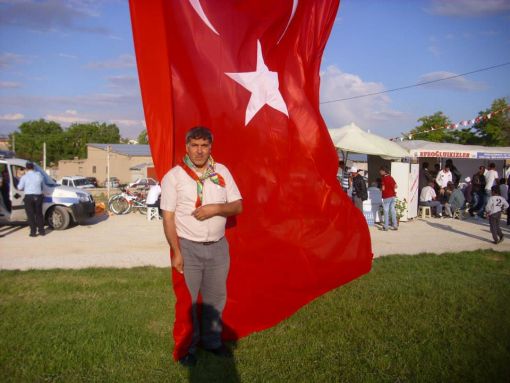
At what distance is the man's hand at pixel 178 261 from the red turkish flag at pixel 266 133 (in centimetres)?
79

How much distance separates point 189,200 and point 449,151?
17.6 m

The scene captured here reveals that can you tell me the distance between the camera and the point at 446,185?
19.0 m

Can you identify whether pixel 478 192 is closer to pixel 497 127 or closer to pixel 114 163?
pixel 497 127

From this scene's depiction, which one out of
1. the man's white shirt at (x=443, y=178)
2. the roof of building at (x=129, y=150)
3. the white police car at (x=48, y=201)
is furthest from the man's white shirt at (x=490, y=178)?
the roof of building at (x=129, y=150)

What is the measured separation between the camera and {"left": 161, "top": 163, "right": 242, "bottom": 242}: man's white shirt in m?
3.89

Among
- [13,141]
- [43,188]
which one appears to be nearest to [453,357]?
[43,188]

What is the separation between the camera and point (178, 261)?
3.96 metres

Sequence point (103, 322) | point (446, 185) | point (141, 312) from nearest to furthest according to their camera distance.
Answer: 1. point (103, 322)
2. point (141, 312)
3. point (446, 185)

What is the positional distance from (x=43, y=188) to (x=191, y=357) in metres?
10.7

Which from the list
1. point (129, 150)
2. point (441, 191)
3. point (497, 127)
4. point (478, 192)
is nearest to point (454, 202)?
point (441, 191)

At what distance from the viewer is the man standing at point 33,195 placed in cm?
1237

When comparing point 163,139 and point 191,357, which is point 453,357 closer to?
point 191,357

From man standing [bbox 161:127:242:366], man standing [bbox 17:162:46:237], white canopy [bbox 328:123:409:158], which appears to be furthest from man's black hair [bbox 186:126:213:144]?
white canopy [bbox 328:123:409:158]

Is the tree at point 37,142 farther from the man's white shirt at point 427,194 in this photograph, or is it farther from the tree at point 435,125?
the man's white shirt at point 427,194
